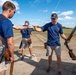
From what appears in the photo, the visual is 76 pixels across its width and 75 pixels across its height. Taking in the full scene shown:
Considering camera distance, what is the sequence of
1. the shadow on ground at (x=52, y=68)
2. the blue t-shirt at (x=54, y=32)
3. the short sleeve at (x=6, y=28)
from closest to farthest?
the short sleeve at (x=6, y=28), the blue t-shirt at (x=54, y=32), the shadow on ground at (x=52, y=68)

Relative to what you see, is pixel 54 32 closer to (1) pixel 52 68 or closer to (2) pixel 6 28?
(1) pixel 52 68

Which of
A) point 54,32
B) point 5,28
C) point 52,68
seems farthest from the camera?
point 52,68

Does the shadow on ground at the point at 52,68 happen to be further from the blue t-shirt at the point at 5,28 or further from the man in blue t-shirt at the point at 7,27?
the blue t-shirt at the point at 5,28

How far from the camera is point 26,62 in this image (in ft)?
29.5

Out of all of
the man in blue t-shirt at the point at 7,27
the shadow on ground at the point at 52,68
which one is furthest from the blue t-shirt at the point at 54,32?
the man in blue t-shirt at the point at 7,27

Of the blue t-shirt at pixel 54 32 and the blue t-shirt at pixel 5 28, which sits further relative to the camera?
the blue t-shirt at pixel 54 32

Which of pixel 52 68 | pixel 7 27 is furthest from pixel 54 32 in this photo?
pixel 7 27

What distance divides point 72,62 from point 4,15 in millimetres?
5206

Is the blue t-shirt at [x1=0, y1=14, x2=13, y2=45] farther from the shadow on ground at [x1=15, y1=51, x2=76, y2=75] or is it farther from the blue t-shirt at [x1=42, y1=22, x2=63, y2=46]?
the shadow on ground at [x1=15, y1=51, x2=76, y2=75]

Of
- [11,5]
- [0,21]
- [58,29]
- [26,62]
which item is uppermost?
[11,5]

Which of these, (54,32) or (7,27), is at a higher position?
(7,27)

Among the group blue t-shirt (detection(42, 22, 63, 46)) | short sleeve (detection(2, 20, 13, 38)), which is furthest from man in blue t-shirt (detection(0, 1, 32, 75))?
blue t-shirt (detection(42, 22, 63, 46))

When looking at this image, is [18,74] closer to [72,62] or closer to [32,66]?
[32,66]

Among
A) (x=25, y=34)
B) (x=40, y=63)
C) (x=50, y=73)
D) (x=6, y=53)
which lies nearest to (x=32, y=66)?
(x=40, y=63)
